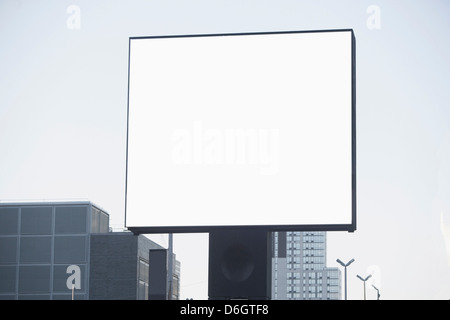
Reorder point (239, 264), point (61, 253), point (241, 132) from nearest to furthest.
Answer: point (239, 264) < point (241, 132) < point (61, 253)

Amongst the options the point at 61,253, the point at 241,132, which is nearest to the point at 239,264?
the point at 241,132

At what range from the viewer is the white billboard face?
916 cm

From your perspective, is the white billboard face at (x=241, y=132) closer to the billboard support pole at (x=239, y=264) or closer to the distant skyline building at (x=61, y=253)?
the billboard support pole at (x=239, y=264)

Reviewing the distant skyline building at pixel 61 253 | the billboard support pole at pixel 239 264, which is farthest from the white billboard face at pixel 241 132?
the distant skyline building at pixel 61 253

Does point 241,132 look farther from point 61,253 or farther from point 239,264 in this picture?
point 61,253

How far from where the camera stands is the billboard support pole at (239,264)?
28.4 ft

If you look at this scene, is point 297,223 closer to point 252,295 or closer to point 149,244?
point 252,295

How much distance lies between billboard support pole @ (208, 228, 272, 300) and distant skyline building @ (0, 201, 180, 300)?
298 ft

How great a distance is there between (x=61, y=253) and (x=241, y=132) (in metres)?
93.7

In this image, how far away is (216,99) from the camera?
933 cm

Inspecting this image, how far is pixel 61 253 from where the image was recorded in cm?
10012

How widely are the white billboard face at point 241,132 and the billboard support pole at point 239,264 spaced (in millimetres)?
202

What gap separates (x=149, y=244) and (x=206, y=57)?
99.9 metres
